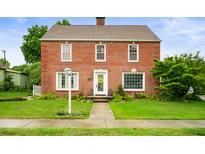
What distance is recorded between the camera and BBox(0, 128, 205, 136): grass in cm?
904

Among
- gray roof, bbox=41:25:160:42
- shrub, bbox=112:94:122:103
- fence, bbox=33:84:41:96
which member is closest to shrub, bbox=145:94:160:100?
shrub, bbox=112:94:122:103

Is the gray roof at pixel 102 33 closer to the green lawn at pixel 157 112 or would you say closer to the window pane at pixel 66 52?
the window pane at pixel 66 52

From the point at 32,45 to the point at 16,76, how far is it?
6.41 meters

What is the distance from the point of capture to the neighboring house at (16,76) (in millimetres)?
32375

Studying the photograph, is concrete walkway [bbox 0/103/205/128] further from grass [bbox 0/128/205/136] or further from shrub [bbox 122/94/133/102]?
shrub [bbox 122/94/133/102]

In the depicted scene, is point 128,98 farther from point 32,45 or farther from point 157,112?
point 32,45

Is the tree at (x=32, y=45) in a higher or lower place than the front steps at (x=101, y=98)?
higher

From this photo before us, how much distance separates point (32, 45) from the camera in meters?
41.0

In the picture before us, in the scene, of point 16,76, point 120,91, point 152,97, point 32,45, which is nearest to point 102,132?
point 120,91

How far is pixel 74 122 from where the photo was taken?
37.8ft

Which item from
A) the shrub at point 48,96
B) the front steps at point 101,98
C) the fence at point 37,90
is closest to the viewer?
the front steps at point 101,98

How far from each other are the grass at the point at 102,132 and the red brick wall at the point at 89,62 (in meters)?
13.6

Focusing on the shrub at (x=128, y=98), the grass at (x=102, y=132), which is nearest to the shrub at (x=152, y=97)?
the shrub at (x=128, y=98)

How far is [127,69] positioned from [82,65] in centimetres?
334
